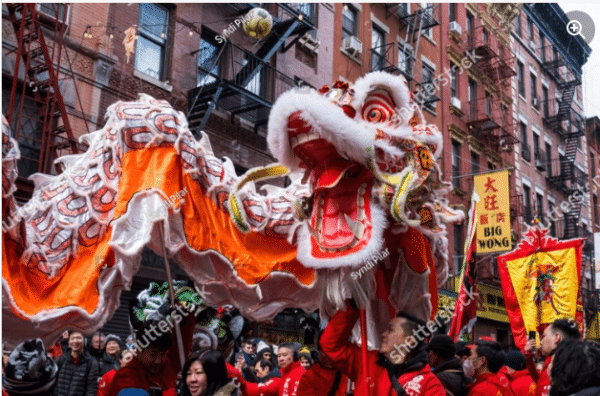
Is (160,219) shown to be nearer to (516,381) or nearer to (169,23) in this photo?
(516,381)

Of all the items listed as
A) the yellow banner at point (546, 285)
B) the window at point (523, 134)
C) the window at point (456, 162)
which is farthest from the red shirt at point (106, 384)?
the window at point (523, 134)

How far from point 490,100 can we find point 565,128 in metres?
7.35

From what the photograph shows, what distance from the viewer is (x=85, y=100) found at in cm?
1038

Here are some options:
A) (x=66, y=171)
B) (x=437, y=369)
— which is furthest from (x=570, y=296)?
(x=66, y=171)

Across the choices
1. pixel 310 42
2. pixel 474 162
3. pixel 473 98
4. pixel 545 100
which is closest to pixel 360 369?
pixel 310 42

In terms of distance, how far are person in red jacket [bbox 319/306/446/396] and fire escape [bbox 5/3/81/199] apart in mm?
5868

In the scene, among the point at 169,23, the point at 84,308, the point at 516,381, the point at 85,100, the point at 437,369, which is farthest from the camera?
the point at 169,23

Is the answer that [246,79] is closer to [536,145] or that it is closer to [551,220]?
[551,220]

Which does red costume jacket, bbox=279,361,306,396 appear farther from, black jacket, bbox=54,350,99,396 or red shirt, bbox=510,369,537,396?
black jacket, bbox=54,350,99,396

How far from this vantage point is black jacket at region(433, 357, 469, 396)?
165 inches

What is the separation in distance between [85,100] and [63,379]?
529 cm

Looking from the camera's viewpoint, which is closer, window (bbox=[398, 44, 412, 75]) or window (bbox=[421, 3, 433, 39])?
window (bbox=[398, 44, 412, 75])

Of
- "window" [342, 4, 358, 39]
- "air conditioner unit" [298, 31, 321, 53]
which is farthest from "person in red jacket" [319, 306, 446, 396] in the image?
"window" [342, 4, 358, 39]

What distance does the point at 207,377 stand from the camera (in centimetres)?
366
